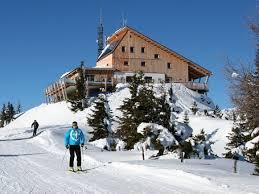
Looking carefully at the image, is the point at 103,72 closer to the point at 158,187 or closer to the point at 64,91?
the point at 64,91

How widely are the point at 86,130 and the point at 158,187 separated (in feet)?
113

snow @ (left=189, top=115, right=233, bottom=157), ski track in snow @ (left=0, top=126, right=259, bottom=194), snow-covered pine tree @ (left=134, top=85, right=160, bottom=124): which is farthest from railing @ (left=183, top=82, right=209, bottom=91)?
ski track in snow @ (left=0, top=126, right=259, bottom=194)

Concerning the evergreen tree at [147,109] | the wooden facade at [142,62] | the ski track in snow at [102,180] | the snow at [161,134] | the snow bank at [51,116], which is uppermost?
the wooden facade at [142,62]

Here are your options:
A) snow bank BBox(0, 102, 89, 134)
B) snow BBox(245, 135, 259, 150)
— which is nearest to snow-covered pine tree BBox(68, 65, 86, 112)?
snow bank BBox(0, 102, 89, 134)

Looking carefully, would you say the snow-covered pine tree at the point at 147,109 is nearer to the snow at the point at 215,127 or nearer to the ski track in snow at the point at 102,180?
the ski track in snow at the point at 102,180

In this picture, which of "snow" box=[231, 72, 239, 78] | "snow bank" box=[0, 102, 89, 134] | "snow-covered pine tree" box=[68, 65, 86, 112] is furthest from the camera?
"snow-covered pine tree" box=[68, 65, 86, 112]

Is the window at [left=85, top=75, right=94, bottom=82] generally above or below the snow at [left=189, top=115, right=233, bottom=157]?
above

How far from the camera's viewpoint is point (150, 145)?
25.2m

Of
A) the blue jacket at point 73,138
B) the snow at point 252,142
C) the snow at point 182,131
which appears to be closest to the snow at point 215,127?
the snow at point 182,131

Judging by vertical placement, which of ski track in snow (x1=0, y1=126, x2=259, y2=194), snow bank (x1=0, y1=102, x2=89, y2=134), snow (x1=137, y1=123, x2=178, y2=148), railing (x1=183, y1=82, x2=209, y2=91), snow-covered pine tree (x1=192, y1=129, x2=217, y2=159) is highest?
railing (x1=183, y1=82, x2=209, y2=91)

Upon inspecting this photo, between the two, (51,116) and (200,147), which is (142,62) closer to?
(51,116)

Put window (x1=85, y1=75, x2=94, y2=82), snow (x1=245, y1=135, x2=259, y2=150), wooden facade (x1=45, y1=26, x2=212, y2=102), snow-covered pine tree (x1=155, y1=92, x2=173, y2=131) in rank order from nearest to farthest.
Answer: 1. snow (x1=245, y1=135, x2=259, y2=150)
2. snow-covered pine tree (x1=155, y1=92, x2=173, y2=131)
3. window (x1=85, y1=75, x2=94, y2=82)
4. wooden facade (x1=45, y1=26, x2=212, y2=102)

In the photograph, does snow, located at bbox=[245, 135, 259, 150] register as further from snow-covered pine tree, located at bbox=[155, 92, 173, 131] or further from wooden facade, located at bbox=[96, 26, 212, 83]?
wooden facade, located at bbox=[96, 26, 212, 83]

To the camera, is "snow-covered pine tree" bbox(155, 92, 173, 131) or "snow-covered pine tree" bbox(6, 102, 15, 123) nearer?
"snow-covered pine tree" bbox(155, 92, 173, 131)
